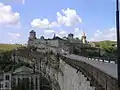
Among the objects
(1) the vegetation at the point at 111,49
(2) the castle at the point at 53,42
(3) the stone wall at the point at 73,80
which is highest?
(2) the castle at the point at 53,42

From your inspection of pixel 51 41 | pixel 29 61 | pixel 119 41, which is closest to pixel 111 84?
pixel 119 41

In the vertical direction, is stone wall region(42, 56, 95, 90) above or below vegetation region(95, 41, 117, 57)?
below

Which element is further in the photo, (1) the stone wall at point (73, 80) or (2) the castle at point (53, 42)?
(2) the castle at point (53, 42)

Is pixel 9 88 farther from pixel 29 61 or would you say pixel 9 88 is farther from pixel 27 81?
pixel 29 61

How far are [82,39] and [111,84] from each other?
15252 centimetres

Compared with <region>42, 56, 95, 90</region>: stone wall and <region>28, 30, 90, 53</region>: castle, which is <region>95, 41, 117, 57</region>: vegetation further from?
<region>28, 30, 90, 53</region>: castle

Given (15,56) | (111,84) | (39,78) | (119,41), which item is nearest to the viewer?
(119,41)

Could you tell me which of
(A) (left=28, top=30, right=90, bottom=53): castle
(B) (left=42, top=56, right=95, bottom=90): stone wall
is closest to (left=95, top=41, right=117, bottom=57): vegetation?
(B) (left=42, top=56, right=95, bottom=90): stone wall

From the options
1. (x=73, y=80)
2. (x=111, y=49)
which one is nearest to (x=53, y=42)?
(x=111, y=49)

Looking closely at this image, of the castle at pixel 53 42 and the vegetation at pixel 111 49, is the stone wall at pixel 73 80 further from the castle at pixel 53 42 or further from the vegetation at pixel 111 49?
the castle at pixel 53 42

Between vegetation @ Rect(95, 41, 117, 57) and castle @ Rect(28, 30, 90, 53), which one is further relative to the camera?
castle @ Rect(28, 30, 90, 53)

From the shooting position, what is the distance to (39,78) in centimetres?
8625

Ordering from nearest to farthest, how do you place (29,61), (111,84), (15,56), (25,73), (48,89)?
(111,84), (48,89), (25,73), (29,61), (15,56)

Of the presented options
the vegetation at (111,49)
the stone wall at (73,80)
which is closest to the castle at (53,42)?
the vegetation at (111,49)
